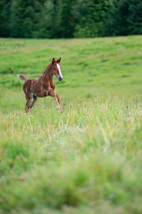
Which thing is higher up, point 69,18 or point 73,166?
point 69,18

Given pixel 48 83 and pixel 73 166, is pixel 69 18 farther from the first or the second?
pixel 73 166

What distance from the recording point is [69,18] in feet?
236

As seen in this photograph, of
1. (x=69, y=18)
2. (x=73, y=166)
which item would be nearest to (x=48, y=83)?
(x=73, y=166)

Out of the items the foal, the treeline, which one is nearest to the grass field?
the foal

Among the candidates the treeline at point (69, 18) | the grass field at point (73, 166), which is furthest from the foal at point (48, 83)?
the treeline at point (69, 18)

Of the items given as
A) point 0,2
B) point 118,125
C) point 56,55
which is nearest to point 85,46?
point 56,55

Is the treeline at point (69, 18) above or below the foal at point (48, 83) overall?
above

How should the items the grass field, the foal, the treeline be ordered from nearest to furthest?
the grass field
the foal
the treeline

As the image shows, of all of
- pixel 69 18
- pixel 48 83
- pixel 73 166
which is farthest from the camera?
pixel 69 18

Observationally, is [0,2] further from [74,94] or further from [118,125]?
[118,125]

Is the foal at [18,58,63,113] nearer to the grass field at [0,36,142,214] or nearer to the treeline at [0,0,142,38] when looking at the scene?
the grass field at [0,36,142,214]

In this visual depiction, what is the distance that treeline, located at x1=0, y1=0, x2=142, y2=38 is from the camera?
200 ft

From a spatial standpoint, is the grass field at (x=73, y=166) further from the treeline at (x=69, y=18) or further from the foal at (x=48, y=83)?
the treeline at (x=69, y=18)

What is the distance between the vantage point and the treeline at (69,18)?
61000mm
